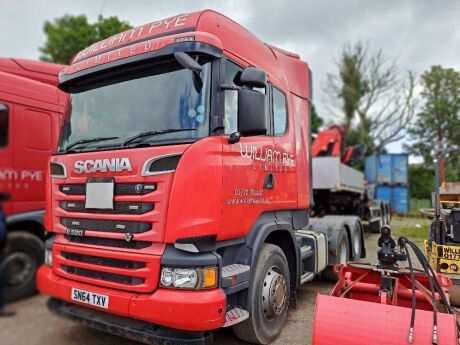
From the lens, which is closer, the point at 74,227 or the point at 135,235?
the point at 135,235

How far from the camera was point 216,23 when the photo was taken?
3137mm

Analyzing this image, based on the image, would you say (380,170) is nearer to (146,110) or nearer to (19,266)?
(146,110)

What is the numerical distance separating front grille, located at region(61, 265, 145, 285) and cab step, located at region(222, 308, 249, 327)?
74 cm

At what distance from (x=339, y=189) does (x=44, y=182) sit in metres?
7.03

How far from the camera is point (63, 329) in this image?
248 cm

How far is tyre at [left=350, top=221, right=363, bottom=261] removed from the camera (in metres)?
6.34

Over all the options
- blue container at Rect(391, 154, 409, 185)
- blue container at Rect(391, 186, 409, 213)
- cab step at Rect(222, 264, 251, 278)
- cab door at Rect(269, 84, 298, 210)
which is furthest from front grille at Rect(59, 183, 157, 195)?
blue container at Rect(391, 154, 409, 185)

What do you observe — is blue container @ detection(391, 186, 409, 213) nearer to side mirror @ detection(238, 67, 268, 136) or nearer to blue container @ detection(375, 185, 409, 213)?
blue container @ detection(375, 185, 409, 213)

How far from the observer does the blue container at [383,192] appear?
56.1 feet

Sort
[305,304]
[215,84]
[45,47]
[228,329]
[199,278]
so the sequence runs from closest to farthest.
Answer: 1. [45,47]
2. [199,278]
3. [215,84]
4. [228,329]
5. [305,304]

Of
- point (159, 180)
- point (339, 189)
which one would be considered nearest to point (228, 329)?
point (159, 180)

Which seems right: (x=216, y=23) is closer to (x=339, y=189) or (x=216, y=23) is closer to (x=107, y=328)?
(x=107, y=328)

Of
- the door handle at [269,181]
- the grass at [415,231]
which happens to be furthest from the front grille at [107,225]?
the grass at [415,231]

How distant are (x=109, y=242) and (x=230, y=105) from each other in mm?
1444
